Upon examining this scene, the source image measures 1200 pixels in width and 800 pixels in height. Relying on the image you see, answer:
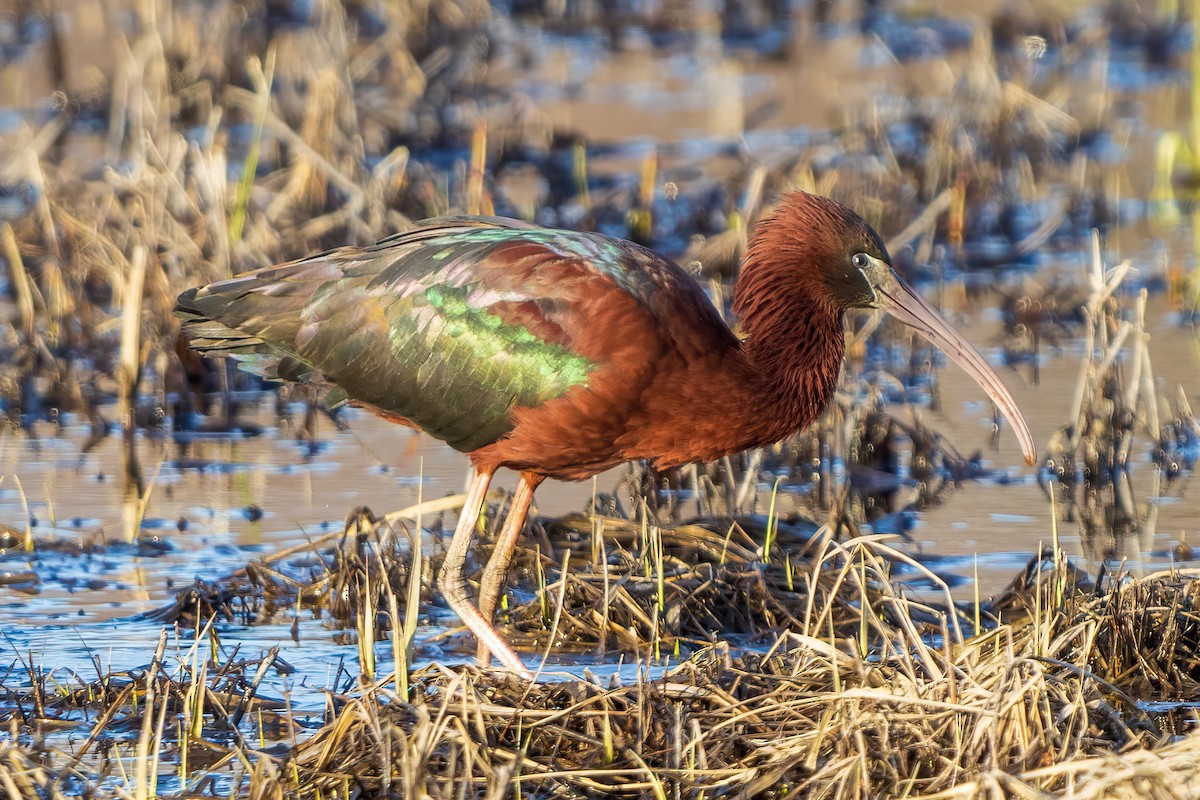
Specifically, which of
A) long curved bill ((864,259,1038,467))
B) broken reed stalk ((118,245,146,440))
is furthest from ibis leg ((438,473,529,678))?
broken reed stalk ((118,245,146,440))

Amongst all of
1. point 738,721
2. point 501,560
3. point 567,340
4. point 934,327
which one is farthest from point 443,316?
point 738,721

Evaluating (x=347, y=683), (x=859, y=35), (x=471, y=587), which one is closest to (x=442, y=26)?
(x=859, y=35)

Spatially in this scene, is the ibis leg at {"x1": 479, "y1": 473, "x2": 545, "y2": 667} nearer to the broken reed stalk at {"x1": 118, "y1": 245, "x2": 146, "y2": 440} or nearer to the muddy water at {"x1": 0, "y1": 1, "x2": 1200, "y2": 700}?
the muddy water at {"x1": 0, "y1": 1, "x2": 1200, "y2": 700}

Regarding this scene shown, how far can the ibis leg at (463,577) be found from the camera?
19.1ft

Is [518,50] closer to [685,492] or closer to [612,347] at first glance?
[685,492]

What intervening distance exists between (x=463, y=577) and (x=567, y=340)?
2.74 ft

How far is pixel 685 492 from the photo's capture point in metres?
7.78

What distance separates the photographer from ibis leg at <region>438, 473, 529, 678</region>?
19.1 feet

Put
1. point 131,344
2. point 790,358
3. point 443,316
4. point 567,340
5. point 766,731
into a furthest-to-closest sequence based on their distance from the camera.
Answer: point 131,344 < point 443,316 < point 790,358 < point 567,340 < point 766,731

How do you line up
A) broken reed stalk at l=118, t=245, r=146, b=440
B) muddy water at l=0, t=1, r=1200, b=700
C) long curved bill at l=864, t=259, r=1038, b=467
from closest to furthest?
long curved bill at l=864, t=259, r=1038, b=467 < muddy water at l=0, t=1, r=1200, b=700 < broken reed stalk at l=118, t=245, r=146, b=440

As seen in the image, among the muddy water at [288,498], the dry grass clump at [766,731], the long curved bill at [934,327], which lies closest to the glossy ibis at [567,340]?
the long curved bill at [934,327]

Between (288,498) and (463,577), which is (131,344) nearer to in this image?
(288,498)

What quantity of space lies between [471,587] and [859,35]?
40.5ft

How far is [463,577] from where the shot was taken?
238 inches
